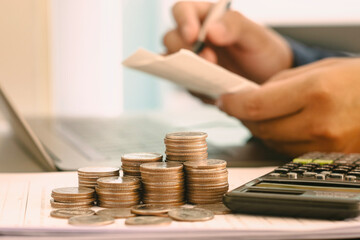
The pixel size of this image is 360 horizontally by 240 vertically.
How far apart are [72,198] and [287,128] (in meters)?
0.42

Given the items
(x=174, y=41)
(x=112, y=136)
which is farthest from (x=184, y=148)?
(x=174, y=41)

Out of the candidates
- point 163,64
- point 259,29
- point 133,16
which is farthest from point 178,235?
point 133,16

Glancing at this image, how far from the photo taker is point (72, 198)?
1.65 ft

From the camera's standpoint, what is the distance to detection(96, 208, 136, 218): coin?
0.46 meters

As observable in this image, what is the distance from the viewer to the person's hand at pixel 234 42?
110 centimetres

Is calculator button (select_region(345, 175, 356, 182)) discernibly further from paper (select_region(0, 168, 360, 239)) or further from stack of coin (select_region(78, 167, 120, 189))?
stack of coin (select_region(78, 167, 120, 189))

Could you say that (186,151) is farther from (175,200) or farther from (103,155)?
(103,155)

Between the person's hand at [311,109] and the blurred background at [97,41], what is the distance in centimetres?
71

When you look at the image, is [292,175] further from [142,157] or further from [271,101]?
[271,101]

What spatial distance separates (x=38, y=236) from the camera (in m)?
0.41

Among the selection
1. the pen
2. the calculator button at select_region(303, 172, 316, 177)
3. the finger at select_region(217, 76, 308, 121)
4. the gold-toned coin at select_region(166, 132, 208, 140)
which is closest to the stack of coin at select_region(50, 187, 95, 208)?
the gold-toned coin at select_region(166, 132, 208, 140)

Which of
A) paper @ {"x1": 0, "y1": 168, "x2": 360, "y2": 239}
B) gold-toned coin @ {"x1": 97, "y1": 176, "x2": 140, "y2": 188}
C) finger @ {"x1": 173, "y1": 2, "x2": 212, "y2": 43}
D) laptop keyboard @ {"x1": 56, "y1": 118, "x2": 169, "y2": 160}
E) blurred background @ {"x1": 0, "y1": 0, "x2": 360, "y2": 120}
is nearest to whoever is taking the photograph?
paper @ {"x1": 0, "y1": 168, "x2": 360, "y2": 239}

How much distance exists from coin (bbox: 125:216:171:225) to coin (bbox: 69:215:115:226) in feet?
0.05

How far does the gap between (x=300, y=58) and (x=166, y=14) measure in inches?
105
